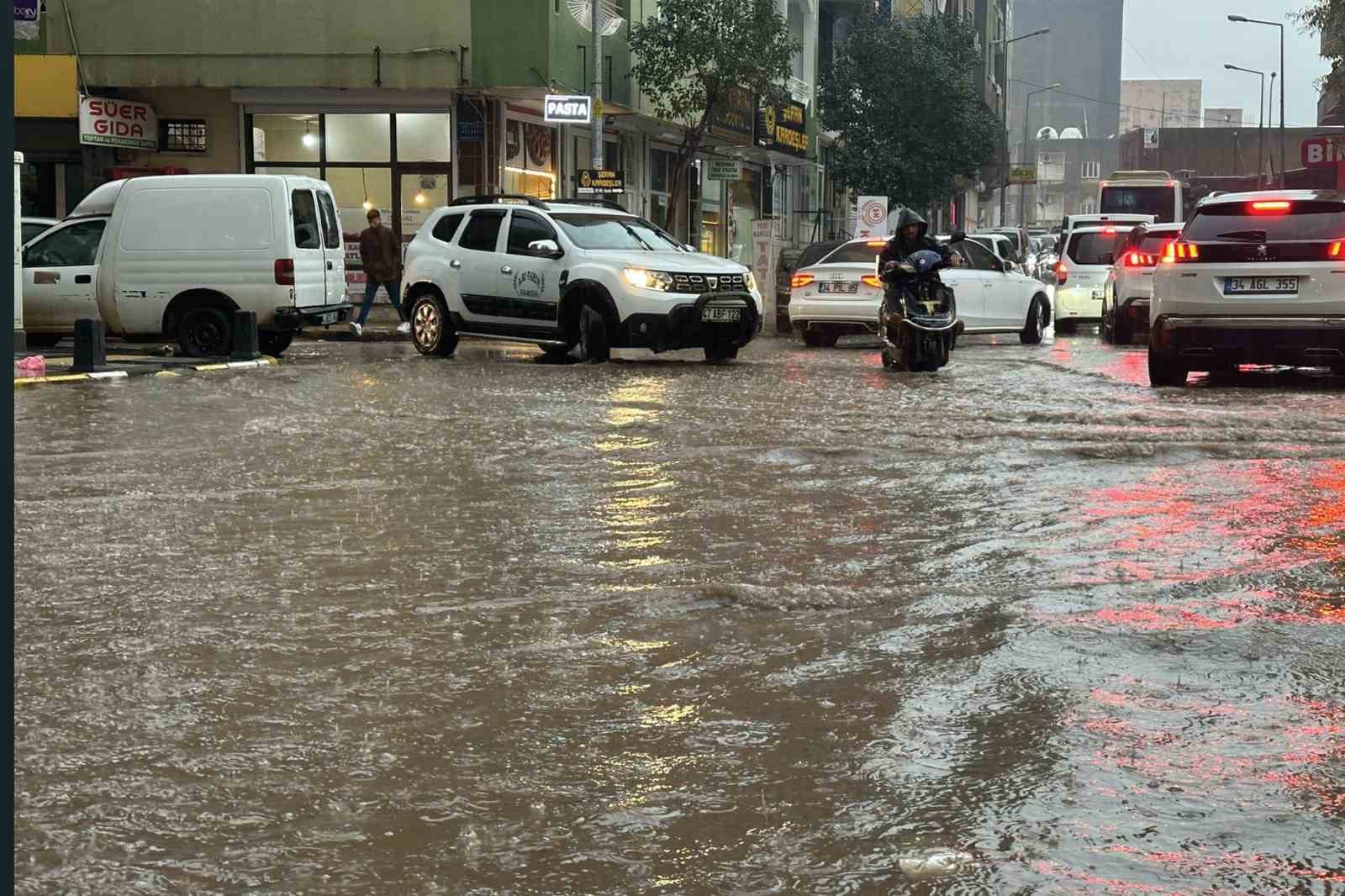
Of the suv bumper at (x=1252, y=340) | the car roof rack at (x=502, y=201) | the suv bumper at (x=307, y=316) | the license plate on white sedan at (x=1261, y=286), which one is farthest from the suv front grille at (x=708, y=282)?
the license plate on white sedan at (x=1261, y=286)

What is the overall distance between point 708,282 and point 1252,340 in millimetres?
6182

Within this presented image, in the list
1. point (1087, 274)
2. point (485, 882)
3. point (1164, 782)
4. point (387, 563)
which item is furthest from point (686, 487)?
point (1087, 274)

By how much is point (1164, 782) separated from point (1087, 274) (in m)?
28.7

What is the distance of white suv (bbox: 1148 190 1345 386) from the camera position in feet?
57.4

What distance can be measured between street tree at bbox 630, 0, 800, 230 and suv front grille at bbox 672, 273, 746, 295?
49.4 ft

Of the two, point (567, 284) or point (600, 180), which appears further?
point (600, 180)

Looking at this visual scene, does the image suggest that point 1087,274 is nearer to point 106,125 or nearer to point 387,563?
point 106,125

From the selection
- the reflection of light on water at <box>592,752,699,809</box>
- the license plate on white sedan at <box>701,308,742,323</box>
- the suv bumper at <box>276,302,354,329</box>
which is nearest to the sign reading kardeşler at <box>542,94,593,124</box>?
the suv bumper at <box>276,302,354,329</box>

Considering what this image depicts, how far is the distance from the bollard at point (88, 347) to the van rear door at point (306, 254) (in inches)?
115

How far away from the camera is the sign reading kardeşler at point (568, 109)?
31000 mm

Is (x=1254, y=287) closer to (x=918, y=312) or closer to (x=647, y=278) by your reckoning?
(x=918, y=312)

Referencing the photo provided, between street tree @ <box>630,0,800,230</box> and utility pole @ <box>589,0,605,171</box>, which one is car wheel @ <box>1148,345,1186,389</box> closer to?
utility pole @ <box>589,0,605,171</box>

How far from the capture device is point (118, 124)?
32719 millimetres

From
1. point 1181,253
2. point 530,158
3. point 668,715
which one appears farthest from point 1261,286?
point 530,158
